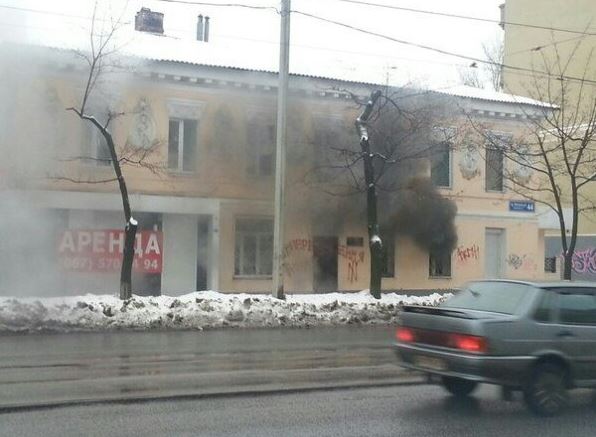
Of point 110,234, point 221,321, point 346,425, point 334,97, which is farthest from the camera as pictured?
point 334,97

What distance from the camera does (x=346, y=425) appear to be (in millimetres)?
7078

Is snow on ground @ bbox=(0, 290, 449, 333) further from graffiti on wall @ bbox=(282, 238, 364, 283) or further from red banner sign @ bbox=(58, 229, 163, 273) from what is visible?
graffiti on wall @ bbox=(282, 238, 364, 283)

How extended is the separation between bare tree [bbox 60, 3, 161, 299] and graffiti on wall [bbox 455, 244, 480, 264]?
11.4 m

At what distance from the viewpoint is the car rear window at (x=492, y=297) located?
8055 millimetres

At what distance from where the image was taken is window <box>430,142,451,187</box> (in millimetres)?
A: 25134

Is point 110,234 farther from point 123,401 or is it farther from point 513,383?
point 513,383

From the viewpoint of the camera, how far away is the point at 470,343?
756 cm

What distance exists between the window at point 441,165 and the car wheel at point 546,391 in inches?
685

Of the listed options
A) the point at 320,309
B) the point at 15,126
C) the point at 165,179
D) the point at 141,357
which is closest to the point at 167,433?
the point at 141,357

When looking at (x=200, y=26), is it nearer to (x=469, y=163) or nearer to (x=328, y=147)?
(x=328, y=147)

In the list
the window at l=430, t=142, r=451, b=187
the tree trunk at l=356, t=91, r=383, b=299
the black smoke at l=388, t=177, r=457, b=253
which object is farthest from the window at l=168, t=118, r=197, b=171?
the window at l=430, t=142, r=451, b=187

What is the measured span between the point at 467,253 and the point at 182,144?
11.2 m

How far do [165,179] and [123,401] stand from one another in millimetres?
15277

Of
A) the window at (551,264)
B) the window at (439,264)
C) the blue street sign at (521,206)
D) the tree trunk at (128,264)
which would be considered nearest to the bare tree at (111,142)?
the tree trunk at (128,264)
